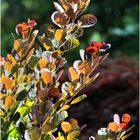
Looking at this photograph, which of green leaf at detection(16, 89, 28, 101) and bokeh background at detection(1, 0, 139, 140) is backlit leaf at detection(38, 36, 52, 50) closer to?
green leaf at detection(16, 89, 28, 101)

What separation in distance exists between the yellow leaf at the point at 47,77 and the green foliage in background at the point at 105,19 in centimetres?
941

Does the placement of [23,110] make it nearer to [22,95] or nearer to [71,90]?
[22,95]

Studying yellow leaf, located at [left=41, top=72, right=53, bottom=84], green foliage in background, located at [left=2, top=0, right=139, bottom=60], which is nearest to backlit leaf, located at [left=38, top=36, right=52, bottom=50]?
yellow leaf, located at [left=41, top=72, right=53, bottom=84]

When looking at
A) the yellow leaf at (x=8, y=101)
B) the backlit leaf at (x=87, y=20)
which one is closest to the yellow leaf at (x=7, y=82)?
the yellow leaf at (x=8, y=101)

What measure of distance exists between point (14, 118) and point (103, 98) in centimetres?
389

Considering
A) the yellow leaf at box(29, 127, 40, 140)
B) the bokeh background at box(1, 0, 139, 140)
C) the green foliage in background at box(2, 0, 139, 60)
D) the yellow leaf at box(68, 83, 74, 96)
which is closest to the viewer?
the yellow leaf at box(29, 127, 40, 140)

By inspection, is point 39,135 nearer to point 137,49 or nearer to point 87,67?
point 87,67

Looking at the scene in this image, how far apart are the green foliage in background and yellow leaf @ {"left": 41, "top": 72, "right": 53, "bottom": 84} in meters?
9.41

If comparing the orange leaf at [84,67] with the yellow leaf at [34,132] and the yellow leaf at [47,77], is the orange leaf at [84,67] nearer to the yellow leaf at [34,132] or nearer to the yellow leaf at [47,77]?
the yellow leaf at [47,77]

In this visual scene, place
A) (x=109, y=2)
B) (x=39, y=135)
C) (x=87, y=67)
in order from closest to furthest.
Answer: (x=39, y=135), (x=87, y=67), (x=109, y=2)

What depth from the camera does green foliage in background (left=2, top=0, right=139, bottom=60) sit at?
1137 centimetres

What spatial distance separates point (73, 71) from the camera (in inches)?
63.7

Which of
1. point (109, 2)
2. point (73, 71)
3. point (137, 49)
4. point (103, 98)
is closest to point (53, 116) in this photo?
point (73, 71)

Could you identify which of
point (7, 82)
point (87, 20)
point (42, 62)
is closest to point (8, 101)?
point (7, 82)
